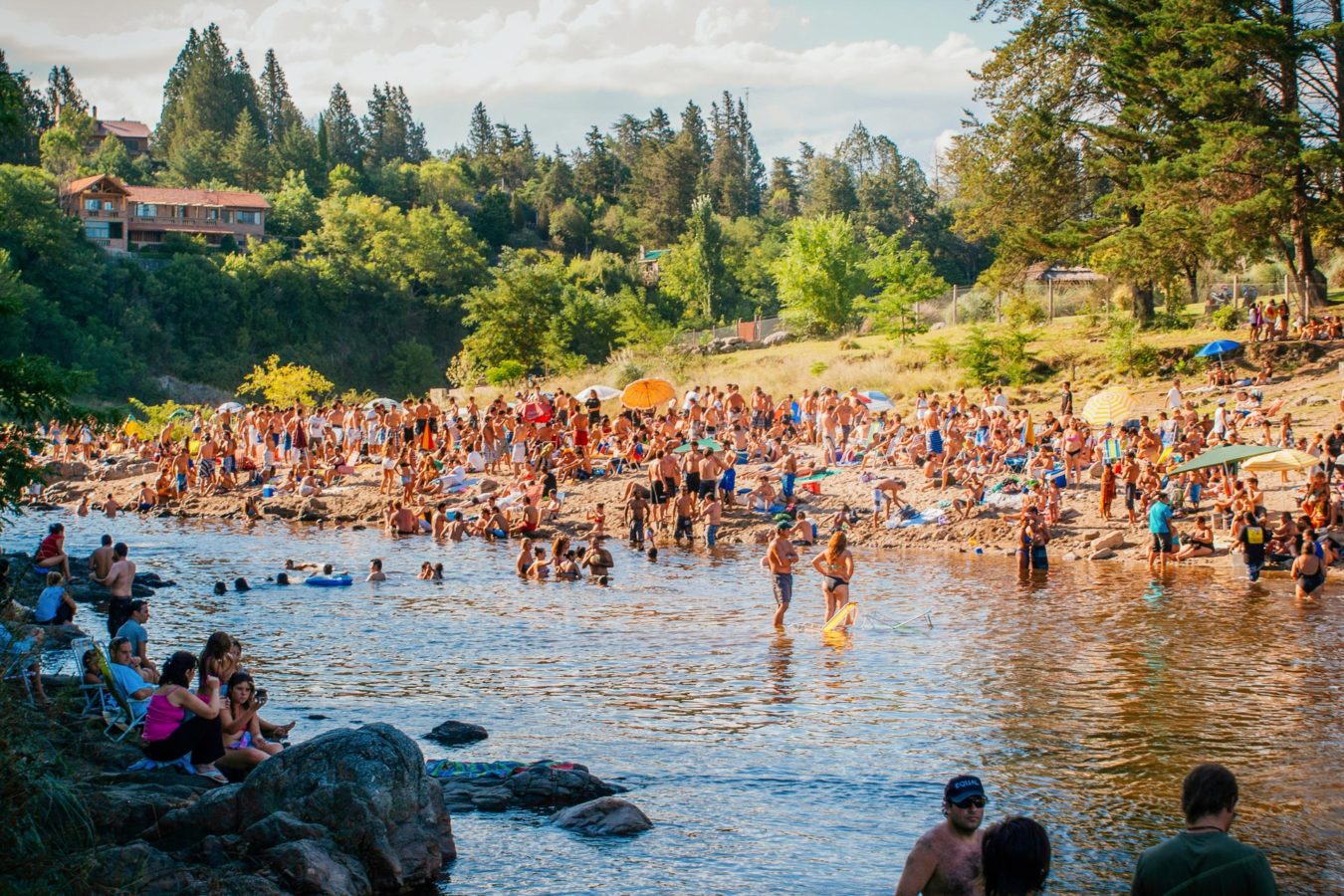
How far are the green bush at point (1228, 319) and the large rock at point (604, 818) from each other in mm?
33744

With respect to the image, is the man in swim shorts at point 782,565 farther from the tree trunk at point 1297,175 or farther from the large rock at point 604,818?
the tree trunk at point 1297,175

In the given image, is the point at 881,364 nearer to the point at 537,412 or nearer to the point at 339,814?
the point at 537,412

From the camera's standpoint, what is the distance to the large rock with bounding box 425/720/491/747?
1269 cm

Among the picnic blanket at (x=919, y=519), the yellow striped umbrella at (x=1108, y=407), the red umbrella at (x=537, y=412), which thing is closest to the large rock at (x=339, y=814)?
the picnic blanket at (x=919, y=519)


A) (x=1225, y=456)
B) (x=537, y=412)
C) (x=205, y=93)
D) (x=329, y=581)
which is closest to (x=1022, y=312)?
(x=537, y=412)

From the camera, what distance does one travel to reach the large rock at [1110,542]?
2389cm

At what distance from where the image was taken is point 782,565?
58.8ft

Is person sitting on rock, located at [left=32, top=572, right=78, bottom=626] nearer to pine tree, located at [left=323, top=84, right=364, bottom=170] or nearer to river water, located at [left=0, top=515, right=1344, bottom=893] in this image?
river water, located at [left=0, top=515, right=1344, bottom=893]

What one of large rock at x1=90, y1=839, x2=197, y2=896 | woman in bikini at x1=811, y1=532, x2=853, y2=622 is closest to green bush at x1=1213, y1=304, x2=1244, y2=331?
woman in bikini at x1=811, y1=532, x2=853, y2=622

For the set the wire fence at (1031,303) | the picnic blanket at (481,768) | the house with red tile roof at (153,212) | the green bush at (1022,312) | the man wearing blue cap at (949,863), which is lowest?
the picnic blanket at (481,768)

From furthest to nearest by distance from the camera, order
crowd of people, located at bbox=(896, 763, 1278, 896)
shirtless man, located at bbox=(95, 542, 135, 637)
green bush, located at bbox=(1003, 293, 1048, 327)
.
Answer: green bush, located at bbox=(1003, 293, 1048, 327)
shirtless man, located at bbox=(95, 542, 135, 637)
crowd of people, located at bbox=(896, 763, 1278, 896)

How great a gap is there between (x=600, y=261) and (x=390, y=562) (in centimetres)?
5719

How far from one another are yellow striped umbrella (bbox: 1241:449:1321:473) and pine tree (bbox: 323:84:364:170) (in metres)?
91.4

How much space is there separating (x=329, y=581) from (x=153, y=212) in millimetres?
61904
